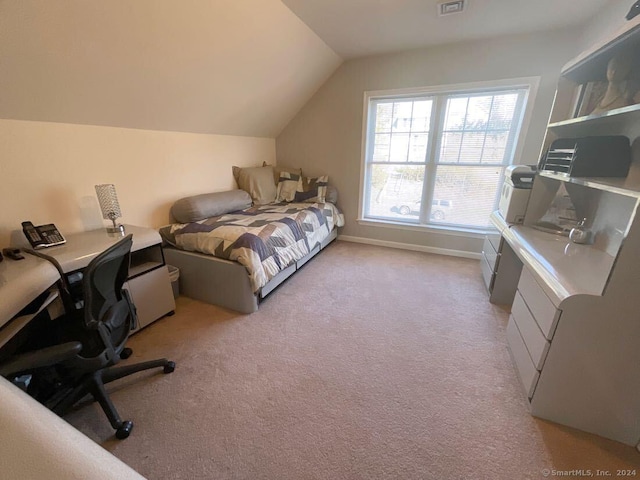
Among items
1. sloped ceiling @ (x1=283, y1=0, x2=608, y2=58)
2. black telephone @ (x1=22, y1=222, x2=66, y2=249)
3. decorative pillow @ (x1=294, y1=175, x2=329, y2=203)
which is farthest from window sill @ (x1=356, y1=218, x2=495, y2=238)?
black telephone @ (x1=22, y1=222, x2=66, y2=249)

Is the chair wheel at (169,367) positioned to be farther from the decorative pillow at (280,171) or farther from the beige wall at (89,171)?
the decorative pillow at (280,171)

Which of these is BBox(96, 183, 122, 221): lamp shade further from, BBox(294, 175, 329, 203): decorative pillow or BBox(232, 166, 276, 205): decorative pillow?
BBox(294, 175, 329, 203): decorative pillow

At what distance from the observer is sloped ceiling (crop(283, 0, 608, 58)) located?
2.06m

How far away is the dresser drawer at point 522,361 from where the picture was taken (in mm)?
1342

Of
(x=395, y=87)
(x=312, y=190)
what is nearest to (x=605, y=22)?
(x=395, y=87)

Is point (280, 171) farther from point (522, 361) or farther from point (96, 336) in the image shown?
point (522, 361)

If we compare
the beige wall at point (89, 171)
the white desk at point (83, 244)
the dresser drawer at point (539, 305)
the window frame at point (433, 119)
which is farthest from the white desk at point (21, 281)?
the window frame at point (433, 119)

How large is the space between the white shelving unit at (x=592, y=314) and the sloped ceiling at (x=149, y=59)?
90.1 inches

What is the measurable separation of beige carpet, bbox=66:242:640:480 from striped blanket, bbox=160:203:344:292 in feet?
1.38

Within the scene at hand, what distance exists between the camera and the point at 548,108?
2586 millimetres

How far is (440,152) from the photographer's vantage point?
315 centimetres

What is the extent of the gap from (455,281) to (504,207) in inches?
33.7

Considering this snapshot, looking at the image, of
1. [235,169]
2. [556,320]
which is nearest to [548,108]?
[556,320]

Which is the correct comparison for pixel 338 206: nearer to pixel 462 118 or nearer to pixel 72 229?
pixel 462 118
